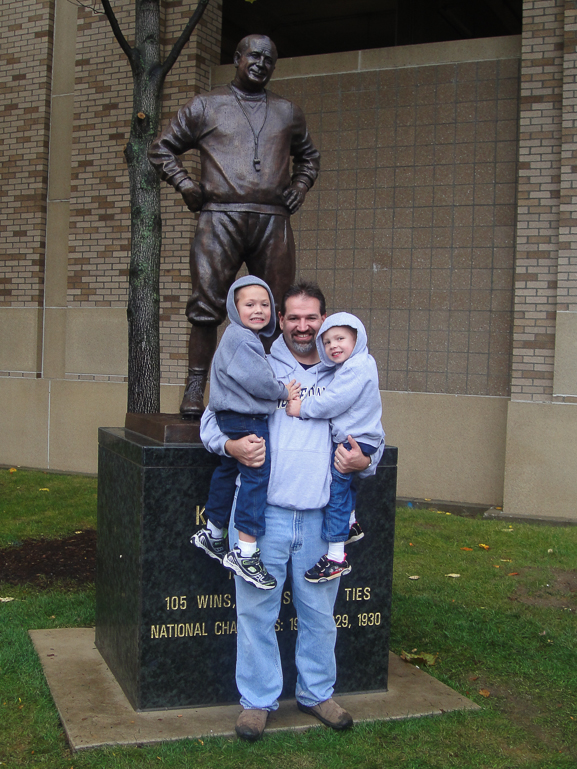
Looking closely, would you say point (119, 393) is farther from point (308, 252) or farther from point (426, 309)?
point (426, 309)

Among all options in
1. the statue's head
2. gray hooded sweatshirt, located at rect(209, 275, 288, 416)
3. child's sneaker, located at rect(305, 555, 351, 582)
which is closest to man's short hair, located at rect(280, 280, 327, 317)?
gray hooded sweatshirt, located at rect(209, 275, 288, 416)

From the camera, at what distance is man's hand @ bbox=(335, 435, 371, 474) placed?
338cm

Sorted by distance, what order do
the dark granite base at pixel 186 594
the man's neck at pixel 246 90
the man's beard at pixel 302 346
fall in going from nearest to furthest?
the man's beard at pixel 302 346
the dark granite base at pixel 186 594
the man's neck at pixel 246 90

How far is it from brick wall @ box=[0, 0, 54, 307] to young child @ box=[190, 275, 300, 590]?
26.2ft

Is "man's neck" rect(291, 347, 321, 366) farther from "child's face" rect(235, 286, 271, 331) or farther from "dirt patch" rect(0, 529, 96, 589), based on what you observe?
"dirt patch" rect(0, 529, 96, 589)

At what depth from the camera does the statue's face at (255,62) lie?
4.32 meters

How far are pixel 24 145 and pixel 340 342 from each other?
8805 millimetres

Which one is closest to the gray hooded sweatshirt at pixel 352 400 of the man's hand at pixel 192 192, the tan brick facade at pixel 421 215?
the man's hand at pixel 192 192

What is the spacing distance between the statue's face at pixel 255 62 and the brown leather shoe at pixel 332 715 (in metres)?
3.12

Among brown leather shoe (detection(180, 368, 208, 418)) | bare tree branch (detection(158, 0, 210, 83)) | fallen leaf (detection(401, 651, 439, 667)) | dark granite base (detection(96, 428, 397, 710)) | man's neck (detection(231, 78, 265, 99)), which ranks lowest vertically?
fallen leaf (detection(401, 651, 439, 667))

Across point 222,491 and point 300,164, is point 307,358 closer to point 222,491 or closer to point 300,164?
point 222,491

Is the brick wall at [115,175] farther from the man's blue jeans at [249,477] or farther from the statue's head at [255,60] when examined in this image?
the man's blue jeans at [249,477]

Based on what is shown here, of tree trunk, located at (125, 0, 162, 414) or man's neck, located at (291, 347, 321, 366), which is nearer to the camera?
man's neck, located at (291, 347, 321, 366)

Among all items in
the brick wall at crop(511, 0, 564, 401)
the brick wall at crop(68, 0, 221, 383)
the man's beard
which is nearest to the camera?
the man's beard
